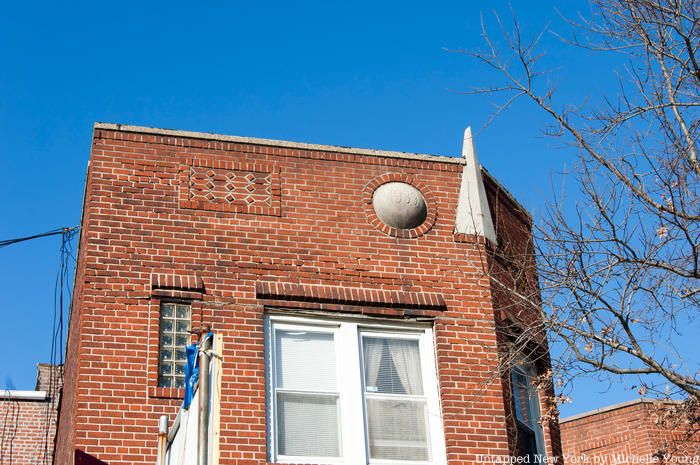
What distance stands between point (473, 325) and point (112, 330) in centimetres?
436

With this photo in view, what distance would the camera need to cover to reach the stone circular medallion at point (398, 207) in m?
14.3

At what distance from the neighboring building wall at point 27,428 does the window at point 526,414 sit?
10.8m

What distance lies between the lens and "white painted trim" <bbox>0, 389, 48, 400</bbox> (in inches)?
890

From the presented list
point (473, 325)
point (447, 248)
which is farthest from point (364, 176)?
point (473, 325)

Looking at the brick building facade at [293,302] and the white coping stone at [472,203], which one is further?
the white coping stone at [472,203]

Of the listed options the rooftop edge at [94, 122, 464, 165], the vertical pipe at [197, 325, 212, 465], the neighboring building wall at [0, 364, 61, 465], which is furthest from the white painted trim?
the vertical pipe at [197, 325, 212, 465]

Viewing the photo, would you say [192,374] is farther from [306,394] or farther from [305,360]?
[305,360]

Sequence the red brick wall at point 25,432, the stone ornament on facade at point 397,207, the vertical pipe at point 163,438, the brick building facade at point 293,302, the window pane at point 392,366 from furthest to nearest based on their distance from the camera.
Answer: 1. the red brick wall at point 25,432
2. the stone ornament on facade at point 397,207
3. the window pane at point 392,366
4. the brick building facade at point 293,302
5. the vertical pipe at point 163,438

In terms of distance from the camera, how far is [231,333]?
12945 mm

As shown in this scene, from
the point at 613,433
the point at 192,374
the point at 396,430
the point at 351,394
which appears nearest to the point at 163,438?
the point at 192,374

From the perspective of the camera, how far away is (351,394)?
514 inches

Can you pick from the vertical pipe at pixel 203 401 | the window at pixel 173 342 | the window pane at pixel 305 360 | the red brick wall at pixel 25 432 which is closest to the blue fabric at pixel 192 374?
the vertical pipe at pixel 203 401

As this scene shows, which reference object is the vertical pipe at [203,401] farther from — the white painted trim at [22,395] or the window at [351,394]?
the white painted trim at [22,395]

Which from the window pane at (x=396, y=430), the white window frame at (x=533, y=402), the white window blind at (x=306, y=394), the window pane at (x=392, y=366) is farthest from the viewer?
the white window frame at (x=533, y=402)
